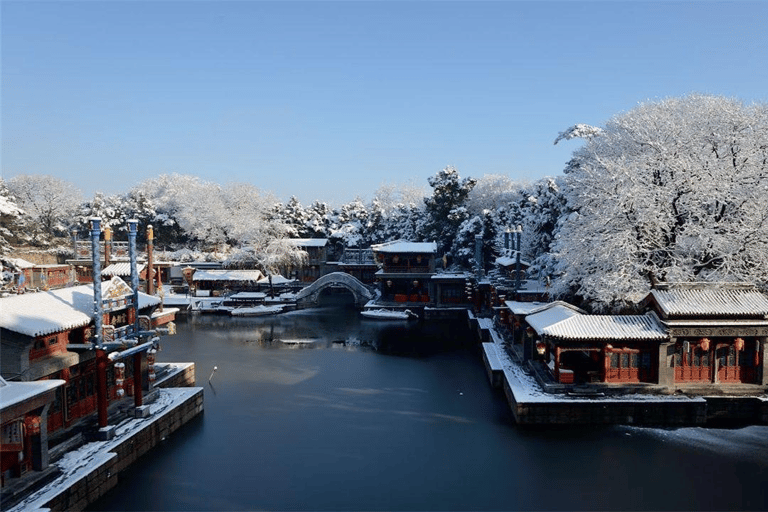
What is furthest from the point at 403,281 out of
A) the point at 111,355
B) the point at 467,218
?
the point at 111,355

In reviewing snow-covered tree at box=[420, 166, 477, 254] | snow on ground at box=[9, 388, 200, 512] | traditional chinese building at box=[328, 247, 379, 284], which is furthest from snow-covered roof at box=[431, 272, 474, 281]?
snow on ground at box=[9, 388, 200, 512]

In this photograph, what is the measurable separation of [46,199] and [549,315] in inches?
2791

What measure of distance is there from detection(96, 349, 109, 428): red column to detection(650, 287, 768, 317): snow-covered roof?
1900 cm

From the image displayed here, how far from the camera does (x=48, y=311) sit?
599 inches

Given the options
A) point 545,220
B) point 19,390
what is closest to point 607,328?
point 19,390

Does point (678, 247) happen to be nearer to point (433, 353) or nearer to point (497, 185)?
point (433, 353)

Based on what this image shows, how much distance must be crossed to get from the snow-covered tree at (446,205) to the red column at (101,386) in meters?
45.0

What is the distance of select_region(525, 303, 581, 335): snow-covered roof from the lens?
20281 mm

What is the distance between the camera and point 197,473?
1562 cm

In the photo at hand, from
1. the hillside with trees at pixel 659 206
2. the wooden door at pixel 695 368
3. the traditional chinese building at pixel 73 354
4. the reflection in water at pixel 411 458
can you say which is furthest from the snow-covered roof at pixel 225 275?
the wooden door at pixel 695 368

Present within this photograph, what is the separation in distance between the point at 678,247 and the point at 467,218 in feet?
116

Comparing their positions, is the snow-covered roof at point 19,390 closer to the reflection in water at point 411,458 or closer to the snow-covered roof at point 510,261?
the reflection in water at point 411,458

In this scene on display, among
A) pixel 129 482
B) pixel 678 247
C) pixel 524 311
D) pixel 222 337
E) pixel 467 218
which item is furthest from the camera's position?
pixel 467 218

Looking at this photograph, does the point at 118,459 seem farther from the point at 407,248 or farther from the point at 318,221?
the point at 318,221
